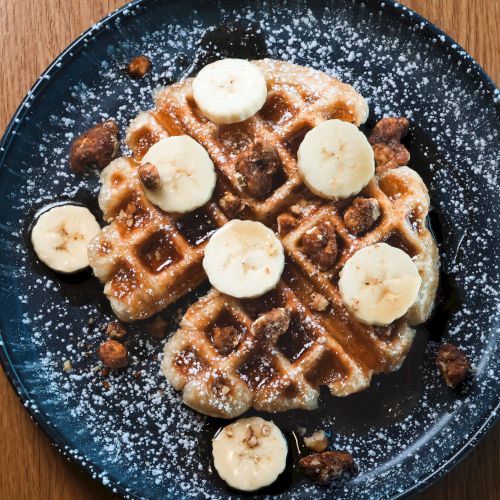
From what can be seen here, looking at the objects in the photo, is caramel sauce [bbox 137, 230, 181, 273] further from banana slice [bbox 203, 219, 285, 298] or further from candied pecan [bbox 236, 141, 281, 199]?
candied pecan [bbox 236, 141, 281, 199]

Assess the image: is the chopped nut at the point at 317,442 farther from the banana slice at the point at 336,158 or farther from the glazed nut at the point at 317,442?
the banana slice at the point at 336,158

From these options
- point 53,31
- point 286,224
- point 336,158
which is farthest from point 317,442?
point 53,31

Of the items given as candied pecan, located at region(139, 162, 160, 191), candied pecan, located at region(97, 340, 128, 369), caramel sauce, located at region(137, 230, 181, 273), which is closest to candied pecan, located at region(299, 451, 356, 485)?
A: candied pecan, located at region(97, 340, 128, 369)

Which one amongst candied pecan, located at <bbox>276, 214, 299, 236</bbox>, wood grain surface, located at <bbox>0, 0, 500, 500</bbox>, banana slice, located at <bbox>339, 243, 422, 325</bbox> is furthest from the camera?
wood grain surface, located at <bbox>0, 0, 500, 500</bbox>

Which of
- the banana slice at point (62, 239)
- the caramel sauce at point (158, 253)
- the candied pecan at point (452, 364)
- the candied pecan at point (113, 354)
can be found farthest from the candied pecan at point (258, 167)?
the candied pecan at point (452, 364)

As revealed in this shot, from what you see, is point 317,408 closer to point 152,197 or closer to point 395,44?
point 152,197

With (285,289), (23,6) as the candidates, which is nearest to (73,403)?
(285,289)

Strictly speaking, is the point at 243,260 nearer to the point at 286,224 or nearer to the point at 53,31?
the point at 286,224
